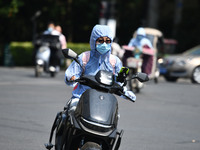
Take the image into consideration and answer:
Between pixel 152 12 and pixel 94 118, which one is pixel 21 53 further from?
pixel 94 118

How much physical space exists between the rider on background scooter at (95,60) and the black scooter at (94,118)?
1.26ft

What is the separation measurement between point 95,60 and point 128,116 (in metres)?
5.47

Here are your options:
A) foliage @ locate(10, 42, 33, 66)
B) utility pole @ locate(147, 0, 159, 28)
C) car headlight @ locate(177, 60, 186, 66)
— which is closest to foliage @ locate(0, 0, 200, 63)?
utility pole @ locate(147, 0, 159, 28)

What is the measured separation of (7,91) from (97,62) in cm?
951

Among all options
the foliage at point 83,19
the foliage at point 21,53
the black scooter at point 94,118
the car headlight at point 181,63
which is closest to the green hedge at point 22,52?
the foliage at point 21,53

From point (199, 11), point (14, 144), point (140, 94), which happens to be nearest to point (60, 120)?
point (14, 144)

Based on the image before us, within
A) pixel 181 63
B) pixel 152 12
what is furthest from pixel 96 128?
pixel 152 12

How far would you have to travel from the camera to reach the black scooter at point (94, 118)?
17.0 feet

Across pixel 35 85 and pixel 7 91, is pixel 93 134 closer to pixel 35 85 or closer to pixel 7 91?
pixel 7 91

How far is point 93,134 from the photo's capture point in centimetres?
516

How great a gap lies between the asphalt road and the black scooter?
7.74 feet

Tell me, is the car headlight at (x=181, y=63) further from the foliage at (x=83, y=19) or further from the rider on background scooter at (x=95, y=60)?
the rider on background scooter at (x=95, y=60)

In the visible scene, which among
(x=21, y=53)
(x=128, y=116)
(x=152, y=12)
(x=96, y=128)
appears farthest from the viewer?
(x=152, y=12)

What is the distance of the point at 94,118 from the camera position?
518cm
